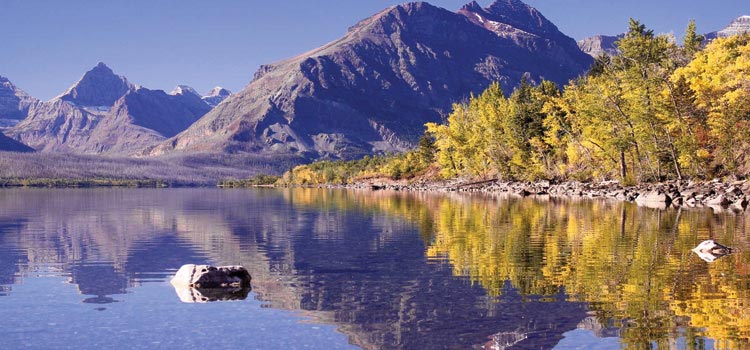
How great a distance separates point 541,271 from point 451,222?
24.0m

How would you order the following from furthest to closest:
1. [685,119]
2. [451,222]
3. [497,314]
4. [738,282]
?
[685,119], [451,222], [738,282], [497,314]

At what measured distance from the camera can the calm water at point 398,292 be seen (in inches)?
630

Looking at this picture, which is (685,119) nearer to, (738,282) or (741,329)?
(738,282)

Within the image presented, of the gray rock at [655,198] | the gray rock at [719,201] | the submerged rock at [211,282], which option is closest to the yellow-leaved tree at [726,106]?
the gray rock at [655,198]

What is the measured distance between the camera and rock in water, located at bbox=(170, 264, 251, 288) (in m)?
22.4

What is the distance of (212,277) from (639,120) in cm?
6915

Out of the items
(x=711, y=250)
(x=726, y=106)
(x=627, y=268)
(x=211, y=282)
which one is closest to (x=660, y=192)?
(x=726, y=106)

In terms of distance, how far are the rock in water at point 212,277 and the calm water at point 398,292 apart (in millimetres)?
563

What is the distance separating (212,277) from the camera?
73.5 ft

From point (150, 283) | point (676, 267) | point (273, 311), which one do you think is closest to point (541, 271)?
point (676, 267)

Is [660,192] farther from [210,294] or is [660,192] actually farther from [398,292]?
[210,294]

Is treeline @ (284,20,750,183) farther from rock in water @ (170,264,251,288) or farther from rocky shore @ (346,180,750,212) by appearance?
rock in water @ (170,264,251,288)

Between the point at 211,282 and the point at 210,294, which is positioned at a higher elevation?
the point at 211,282

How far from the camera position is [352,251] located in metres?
33.2
